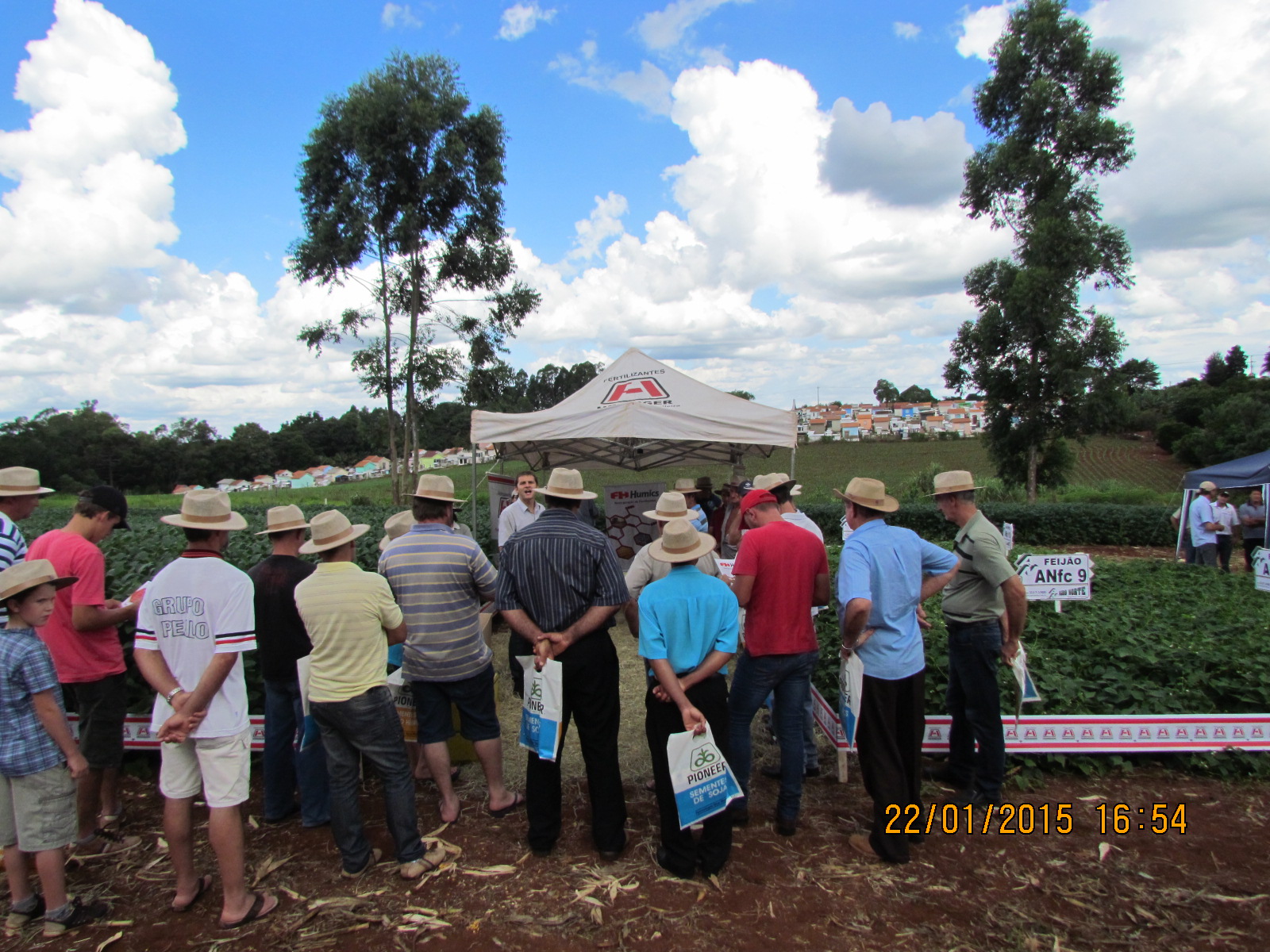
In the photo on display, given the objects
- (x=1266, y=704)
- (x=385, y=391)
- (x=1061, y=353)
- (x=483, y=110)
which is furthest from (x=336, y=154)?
(x=1061, y=353)

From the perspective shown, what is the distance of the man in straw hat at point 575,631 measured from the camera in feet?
11.1

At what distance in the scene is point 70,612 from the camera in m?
3.66

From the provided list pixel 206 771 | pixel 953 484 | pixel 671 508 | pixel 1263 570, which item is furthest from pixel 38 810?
pixel 1263 570

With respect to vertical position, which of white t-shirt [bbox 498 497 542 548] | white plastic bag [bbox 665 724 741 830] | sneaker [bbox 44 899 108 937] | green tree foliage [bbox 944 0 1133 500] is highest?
green tree foliage [bbox 944 0 1133 500]

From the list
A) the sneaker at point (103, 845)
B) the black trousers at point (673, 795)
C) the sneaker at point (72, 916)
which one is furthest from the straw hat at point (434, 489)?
the sneaker at point (103, 845)

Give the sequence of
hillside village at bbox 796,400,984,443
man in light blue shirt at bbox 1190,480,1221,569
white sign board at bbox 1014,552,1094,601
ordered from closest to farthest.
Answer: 1. white sign board at bbox 1014,552,1094,601
2. man in light blue shirt at bbox 1190,480,1221,569
3. hillside village at bbox 796,400,984,443

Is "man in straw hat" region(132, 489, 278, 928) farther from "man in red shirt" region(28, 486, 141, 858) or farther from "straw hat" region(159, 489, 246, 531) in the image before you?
"man in red shirt" region(28, 486, 141, 858)

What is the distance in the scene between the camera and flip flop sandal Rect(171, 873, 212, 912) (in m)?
3.16

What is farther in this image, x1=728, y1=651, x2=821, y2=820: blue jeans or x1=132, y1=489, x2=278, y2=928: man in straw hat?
x1=728, y1=651, x2=821, y2=820: blue jeans

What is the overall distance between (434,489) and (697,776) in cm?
199

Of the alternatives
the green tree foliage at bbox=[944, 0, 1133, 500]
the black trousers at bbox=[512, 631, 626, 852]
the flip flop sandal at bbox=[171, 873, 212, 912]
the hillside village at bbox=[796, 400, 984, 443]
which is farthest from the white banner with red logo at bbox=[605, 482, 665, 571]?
the hillside village at bbox=[796, 400, 984, 443]

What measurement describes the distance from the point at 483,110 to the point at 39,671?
56.9 feet

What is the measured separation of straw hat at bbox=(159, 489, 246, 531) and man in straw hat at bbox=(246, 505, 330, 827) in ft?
1.10

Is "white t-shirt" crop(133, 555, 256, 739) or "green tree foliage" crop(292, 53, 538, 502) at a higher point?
"green tree foliage" crop(292, 53, 538, 502)
